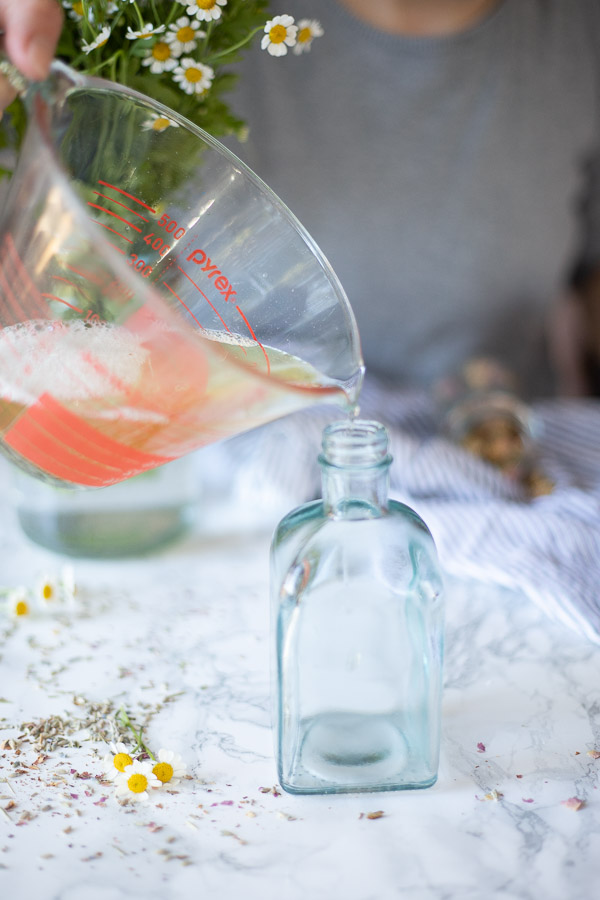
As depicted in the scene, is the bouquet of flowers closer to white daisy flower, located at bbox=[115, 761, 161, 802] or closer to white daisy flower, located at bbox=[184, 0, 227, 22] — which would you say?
white daisy flower, located at bbox=[184, 0, 227, 22]

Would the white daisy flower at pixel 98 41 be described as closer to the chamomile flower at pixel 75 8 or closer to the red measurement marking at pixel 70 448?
the chamomile flower at pixel 75 8

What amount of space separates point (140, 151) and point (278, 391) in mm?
217

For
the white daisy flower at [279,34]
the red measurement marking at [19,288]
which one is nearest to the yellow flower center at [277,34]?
the white daisy flower at [279,34]

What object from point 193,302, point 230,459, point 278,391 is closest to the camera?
point 278,391

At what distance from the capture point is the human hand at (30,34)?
0.54m

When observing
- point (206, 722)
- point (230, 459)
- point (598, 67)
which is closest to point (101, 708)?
point (206, 722)

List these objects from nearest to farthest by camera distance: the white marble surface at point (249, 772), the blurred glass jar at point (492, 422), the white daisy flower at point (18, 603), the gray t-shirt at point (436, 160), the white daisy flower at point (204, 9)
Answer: the white marble surface at point (249, 772), the white daisy flower at point (204, 9), the white daisy flower at point (18, 603), the blurred glass jar at point (492, 422), the gray t-shirt at point (436, 160)

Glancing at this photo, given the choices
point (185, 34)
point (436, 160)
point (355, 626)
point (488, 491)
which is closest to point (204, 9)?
point (185, 34)

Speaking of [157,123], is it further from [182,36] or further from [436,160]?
[436,160]

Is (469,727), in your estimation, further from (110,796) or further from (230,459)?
(230,459)

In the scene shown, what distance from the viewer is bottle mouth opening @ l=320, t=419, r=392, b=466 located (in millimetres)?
523

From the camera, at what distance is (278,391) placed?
0.46m

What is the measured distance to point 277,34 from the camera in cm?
60

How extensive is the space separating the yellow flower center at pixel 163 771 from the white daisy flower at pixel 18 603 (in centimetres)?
25
